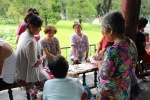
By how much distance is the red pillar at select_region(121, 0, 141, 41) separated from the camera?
8.05ft

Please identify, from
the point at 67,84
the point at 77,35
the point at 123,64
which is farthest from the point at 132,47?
the point at 77,35

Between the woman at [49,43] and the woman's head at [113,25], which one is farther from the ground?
the woman's head at [113,25]

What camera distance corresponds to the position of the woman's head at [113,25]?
142 centimetres

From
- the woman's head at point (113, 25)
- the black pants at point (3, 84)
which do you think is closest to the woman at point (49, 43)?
the black pants at point (3, 84)

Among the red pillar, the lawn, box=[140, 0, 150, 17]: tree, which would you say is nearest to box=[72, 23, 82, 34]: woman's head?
the red pillar

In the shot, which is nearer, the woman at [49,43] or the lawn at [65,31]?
the woman at [49,43]

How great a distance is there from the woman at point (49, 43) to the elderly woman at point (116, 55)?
1.52 metres

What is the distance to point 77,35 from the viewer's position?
3336mm

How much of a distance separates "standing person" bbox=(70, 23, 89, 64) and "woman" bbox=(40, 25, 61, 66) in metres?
0.35

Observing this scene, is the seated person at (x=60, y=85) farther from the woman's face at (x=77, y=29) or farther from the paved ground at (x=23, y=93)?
the woman's face at (x=77, y=29)

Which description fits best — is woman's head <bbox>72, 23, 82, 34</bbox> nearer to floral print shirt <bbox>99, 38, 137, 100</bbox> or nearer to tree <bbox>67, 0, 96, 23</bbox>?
floral print shirt <bbox>99, 38, 137, 100</bbox>

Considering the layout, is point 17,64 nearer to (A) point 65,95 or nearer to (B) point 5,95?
(A) point 65,95

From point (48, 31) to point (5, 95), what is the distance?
1.34 meters

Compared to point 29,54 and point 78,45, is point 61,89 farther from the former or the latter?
point 78,45
